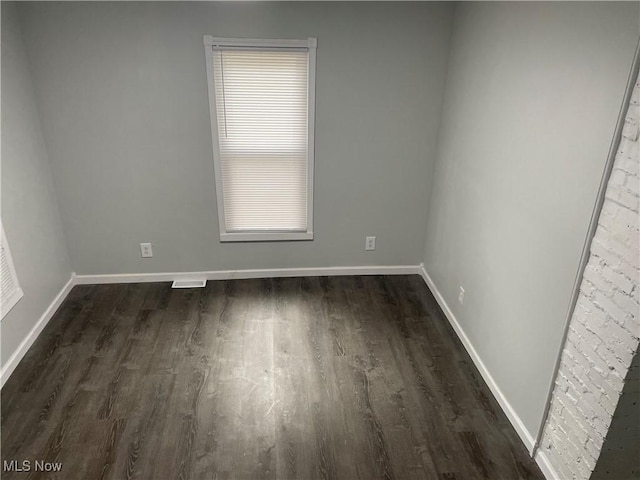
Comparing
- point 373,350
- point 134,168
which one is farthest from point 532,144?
point 134,168

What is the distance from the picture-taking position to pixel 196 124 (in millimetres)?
3236

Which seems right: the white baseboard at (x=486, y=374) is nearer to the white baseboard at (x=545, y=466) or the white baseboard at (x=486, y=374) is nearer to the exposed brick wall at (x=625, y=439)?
the white baseboard at (x=545, y=466)

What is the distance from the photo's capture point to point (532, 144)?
2189 millimetres

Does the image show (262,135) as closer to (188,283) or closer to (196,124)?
(196,124)

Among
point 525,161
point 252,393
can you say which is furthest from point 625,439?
point 252,393

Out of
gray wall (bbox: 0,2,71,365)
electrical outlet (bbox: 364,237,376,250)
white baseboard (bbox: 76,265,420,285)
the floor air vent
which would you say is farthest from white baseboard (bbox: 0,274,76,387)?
electrical outlet (bbox: 364,237,376,250)

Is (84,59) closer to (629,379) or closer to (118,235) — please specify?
(118,235)

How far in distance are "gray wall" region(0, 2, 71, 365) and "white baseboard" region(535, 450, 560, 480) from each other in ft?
9.50

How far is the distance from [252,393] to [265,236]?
4.55 ft

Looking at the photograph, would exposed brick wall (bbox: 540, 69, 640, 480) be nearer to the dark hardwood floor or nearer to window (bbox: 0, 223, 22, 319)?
the dark hardwood floor

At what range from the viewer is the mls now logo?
2.09 m

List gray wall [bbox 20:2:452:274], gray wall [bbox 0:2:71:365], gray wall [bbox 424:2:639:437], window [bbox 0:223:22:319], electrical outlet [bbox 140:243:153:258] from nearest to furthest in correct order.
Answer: gray wall [bbox 424:2:639:437] → window [bbox 0:223:22:319] → gray wall [bbox 0:2:71:365] → gray wall [bbox 20:2:452:274] → electrical outlet [bbox 140:243:153:258]

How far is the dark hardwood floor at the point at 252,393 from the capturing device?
2182 mm

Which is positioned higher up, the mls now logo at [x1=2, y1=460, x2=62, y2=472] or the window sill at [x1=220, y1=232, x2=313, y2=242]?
the window sill at [x1=220, y1=232, x2=313, y2=242]
